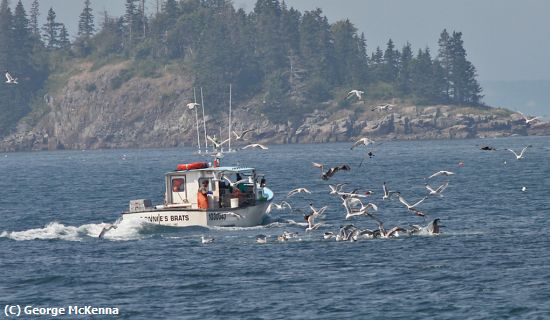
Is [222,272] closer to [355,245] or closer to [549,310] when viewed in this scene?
[355,245]

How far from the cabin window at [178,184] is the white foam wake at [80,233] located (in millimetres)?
3955

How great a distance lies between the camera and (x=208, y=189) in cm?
6438

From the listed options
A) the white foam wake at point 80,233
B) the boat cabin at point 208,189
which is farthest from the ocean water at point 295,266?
the boat cabin at point 208,189

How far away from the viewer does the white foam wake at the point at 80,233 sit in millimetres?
60500

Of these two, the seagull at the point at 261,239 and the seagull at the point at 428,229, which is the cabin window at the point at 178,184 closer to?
the seagull at the point at 261,239

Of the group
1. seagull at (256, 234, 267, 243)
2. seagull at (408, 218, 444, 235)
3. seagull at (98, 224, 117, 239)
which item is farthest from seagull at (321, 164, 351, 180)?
seagull at (98, 224, 117, 239)

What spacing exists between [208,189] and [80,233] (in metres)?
7.65

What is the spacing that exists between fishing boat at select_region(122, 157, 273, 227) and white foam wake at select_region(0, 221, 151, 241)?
986mm

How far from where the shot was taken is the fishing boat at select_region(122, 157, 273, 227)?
6231 centimetres

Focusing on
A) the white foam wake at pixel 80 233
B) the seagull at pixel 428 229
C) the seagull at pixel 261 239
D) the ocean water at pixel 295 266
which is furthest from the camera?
the white foam wake at pixel 80 233

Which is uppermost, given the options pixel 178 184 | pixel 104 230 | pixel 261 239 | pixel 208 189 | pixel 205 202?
pixel 178 184

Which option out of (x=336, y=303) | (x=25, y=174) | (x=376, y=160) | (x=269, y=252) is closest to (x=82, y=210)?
(x=269, y=252)

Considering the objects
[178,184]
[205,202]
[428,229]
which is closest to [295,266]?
[428,229]

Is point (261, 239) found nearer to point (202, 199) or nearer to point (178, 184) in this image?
point (202, 199)
